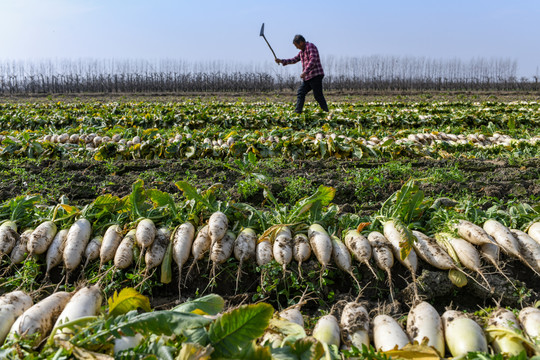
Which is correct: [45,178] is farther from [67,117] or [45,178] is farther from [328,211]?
[67,117]

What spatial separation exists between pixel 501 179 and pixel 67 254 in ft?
15.6

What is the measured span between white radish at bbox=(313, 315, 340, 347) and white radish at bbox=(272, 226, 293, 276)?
0.69 meters

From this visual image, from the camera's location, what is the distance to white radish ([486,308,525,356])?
1632 mm

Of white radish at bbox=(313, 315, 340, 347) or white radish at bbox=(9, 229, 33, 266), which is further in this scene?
white radish at bbox=(9, 229, 33, 266)

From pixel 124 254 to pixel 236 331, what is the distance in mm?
1489

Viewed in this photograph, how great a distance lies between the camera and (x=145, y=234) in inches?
106

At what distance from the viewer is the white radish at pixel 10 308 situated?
1.77 meters

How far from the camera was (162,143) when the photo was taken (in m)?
6.38

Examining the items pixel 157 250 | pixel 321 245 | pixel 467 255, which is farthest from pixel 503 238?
pixel 157 250

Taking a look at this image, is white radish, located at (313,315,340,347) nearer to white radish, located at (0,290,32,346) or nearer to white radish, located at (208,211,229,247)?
white radish, located at (208,211,229,247)

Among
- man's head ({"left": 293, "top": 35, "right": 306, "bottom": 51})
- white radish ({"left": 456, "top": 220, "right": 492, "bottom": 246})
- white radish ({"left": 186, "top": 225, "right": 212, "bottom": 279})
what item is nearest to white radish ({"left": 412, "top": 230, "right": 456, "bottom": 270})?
white radish ({"left": 456, "top": 220, "right": 492, "bottom": 246})

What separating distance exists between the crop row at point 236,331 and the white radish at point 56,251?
0.75m

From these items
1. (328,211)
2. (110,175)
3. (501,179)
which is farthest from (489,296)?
(110,175)

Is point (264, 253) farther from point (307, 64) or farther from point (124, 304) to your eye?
point (307, 64)
